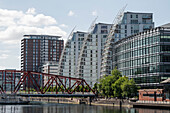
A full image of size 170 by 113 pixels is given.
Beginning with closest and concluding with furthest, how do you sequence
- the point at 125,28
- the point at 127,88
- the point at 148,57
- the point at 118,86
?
1. the point at 127,88
2. the point at 118,86
3. the point at 148,57
4. the point at 125,28

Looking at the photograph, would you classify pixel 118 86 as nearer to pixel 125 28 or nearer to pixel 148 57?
pixel 148 57

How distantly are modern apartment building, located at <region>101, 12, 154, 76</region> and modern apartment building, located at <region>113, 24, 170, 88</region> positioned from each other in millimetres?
28482

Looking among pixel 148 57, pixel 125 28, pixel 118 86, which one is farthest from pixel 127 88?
pixel 125 28

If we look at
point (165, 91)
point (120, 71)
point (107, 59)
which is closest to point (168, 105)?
point (165, 91)

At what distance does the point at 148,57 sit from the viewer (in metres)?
141

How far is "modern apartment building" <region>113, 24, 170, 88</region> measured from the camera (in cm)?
13500

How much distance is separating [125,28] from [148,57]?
56.1 m

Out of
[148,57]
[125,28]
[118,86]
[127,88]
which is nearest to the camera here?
[127,88]

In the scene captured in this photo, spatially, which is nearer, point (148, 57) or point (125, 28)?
point (148, 57)

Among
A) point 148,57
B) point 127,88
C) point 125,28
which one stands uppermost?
point 125,28

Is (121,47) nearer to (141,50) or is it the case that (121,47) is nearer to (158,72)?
(141,50)

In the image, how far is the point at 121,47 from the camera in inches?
6481

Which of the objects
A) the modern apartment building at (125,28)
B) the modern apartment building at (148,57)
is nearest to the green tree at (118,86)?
the modern apartment building at (148,57)

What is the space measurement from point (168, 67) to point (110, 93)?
89.7 feet
